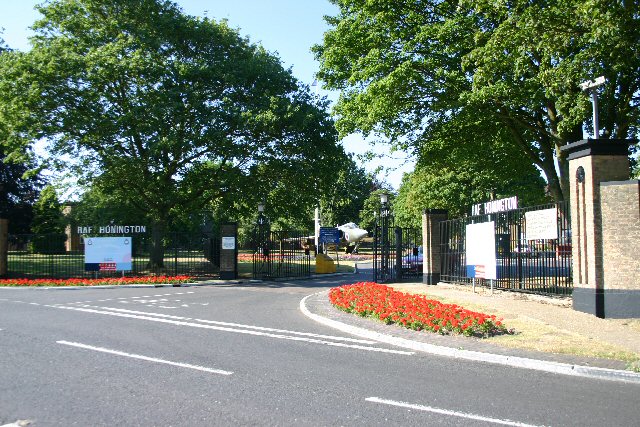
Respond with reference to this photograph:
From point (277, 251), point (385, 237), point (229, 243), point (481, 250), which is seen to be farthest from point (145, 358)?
point (277, 251)

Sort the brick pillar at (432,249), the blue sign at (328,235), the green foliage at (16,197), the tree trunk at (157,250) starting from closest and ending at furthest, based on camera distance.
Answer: the brick pillar at (432,249)
the tree trunk at (157,250)
the blue sign at (328,235)
the green foliage at (16,197)

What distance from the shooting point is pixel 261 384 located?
6.82 metres

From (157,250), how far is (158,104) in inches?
338

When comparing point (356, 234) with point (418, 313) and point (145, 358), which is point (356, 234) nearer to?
point (418, 313)

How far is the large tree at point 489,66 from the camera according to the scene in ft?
39.3

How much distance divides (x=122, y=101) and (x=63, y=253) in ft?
31.5

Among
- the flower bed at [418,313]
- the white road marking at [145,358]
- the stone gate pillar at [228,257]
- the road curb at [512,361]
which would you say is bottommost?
the road curb at [512,361]

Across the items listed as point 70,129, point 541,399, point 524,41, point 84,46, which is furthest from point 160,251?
point 541,399

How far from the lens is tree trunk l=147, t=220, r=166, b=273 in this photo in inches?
1189

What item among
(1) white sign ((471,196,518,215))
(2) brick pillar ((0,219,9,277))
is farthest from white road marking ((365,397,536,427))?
(2) brick pillar ((0,219,9,277))

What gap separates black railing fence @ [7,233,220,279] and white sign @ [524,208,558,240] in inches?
740

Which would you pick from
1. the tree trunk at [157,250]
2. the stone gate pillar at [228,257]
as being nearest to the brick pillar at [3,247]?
the tree trunk at [157,250]

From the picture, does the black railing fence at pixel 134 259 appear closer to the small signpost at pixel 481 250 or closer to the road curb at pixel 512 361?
the small signpost at pixel 481 250

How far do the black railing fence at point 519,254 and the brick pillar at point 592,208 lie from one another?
0.90 meters
